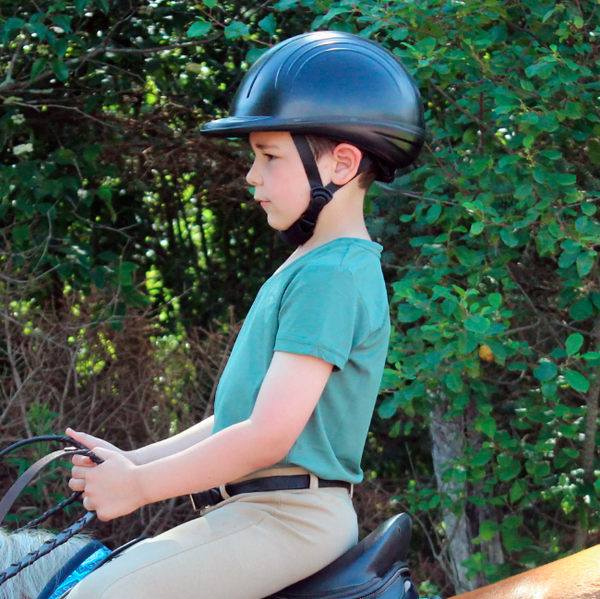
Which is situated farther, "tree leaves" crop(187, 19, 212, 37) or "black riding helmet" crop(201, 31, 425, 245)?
"tree leaves" crop(187, 19, 212, 37)

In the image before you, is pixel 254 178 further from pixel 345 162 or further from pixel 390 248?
pixel 390 248

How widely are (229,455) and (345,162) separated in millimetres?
803

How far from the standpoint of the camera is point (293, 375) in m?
1.73

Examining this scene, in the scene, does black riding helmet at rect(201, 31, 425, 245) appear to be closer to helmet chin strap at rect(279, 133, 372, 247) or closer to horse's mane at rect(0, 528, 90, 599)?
helmet chin strap at rect(279, 133, 372, 247)

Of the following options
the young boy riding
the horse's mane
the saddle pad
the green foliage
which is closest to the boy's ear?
the young boy riding

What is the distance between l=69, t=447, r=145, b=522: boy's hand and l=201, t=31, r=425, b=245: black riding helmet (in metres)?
0.71

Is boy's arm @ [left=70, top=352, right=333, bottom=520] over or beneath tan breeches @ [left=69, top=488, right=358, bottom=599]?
over

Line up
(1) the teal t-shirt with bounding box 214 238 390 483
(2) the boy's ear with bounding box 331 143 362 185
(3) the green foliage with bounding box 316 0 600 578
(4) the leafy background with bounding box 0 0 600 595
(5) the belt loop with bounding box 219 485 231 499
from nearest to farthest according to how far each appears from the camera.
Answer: (1) the teal t-shirt with bounding box 214 238 390 483 < (5) the belt loop with bounding box 219 485 231 499 < (2) the boy's ear with bounding box 331 143 362 185 < (3) the green foliage with bounding box 316 0 600 578 < (4) the leafy background with bounding box 0 0 600 595

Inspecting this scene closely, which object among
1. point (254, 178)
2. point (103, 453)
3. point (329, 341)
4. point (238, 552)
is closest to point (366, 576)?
point (238, 552)

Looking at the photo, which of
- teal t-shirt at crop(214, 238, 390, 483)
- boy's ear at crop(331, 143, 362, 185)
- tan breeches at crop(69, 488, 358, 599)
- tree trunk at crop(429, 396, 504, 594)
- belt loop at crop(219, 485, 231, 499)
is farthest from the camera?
tree trunk at crop(429, 396, 504, 594)

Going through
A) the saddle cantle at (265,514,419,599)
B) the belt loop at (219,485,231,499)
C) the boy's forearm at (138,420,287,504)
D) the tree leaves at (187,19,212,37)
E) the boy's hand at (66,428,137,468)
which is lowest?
the saddle cantle at (265,514,419,599)

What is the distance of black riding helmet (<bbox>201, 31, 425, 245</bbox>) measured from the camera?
1944 millimetres

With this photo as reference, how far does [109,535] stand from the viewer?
5121mm

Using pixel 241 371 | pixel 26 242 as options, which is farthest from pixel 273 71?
pixel 26 242
